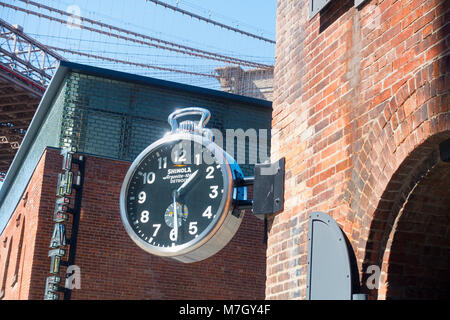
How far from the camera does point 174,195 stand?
20.1 feet

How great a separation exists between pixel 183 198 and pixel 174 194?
0.09 meters

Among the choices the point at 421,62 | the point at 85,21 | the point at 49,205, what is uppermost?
the point at 85,21

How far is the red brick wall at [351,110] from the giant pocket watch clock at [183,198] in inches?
20.8

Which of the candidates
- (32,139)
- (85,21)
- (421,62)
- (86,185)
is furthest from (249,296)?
(85,21)

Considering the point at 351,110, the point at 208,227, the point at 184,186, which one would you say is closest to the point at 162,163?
the point at 184,186

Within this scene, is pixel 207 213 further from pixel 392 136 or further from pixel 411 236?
pixel 392 136

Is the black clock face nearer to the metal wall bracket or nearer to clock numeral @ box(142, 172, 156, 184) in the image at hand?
clock numeral @ box(142, 172, 156, 184)

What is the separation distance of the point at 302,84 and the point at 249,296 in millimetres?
12095

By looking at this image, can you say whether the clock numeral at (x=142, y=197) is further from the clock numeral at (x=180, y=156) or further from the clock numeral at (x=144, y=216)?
the clock numeral at (x=180, y=156)

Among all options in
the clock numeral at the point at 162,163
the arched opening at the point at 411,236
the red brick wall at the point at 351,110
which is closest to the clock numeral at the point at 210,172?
the clock numeral at the point at 162,163

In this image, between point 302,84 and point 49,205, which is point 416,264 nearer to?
point 302,84

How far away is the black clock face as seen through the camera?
596cm
